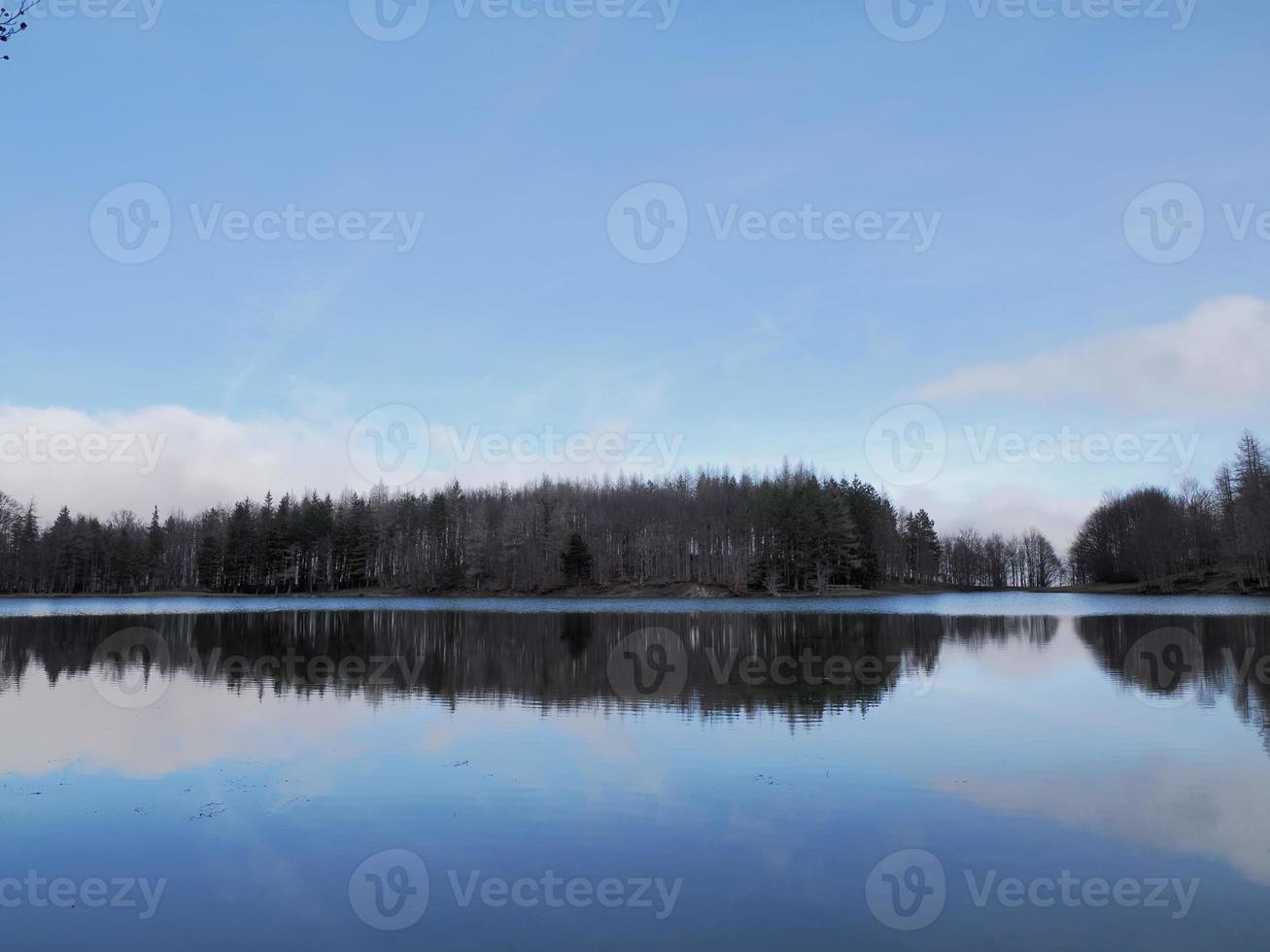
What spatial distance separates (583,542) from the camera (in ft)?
412

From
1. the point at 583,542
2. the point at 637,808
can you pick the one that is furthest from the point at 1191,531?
the point at 637,808

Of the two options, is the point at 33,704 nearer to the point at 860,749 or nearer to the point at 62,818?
the point at 62,818

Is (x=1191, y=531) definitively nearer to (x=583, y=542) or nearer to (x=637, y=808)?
(x=583, y=542)

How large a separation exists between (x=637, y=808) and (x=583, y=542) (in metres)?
112

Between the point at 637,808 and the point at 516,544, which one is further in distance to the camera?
the point at 516,544

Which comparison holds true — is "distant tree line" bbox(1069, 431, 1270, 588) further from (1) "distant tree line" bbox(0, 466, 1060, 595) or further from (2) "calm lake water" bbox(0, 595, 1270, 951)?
(2) "calm lake water" bbox(0, 595, 1270, 951)

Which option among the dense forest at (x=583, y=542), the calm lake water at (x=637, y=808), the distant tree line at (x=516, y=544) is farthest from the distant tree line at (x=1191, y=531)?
the calm lake water at (x=637, y=808)

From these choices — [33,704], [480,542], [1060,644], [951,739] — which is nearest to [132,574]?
[480,542]

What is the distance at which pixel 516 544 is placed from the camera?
129000 mm

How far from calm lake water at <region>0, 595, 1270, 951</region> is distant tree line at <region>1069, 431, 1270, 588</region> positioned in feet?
266

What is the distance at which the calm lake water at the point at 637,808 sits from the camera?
9383 mm

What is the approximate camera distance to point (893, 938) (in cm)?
885

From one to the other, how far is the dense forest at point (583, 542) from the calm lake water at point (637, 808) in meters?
90.0

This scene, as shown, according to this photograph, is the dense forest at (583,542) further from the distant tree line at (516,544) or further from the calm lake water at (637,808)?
the calm lake water at (637,808)
